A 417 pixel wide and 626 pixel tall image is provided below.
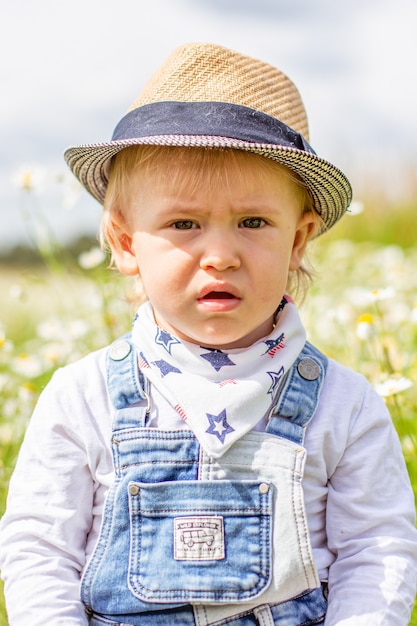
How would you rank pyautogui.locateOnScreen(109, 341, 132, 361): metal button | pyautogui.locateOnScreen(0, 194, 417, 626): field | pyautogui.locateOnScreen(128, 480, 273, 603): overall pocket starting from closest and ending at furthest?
pyautogui.locateOnScreen(128, 480, 273, 603): overall pocket
pyautogui.locateOnScreen(109, 341, 132, 361): metal button
pyautogui.locateOnScreen(0, 194, 417, 626): field

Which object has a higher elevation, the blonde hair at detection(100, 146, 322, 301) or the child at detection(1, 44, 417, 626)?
the blonde hair at detection(100, 146, 322, 301)

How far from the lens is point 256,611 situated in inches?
60.6

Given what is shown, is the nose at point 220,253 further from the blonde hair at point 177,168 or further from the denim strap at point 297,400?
the denim strap at point 297,400

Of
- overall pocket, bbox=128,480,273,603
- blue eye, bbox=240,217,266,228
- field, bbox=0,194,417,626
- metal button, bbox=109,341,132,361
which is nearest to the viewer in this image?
overall pocket, bbox=128,480,273,603

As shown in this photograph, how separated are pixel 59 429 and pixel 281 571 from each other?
51 centimetres

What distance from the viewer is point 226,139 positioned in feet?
5.13

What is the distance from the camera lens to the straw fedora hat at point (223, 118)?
5.21 ft

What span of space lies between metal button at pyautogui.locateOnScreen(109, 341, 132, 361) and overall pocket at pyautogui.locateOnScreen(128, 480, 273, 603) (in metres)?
0.30

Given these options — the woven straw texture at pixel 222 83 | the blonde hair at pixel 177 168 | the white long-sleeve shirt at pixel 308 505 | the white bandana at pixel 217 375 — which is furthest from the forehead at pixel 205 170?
the white long-sleeve shirt at pixel 308 505

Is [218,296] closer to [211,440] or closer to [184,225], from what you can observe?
[184,225]

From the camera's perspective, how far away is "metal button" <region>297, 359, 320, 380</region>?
1.73m

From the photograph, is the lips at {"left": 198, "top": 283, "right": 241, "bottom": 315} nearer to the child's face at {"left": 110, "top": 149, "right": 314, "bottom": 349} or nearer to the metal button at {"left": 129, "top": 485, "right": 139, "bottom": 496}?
the child's face at {"left": 110, "top": 149, "right": 314, "bottom": 349}

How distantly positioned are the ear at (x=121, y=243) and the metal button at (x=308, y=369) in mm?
416

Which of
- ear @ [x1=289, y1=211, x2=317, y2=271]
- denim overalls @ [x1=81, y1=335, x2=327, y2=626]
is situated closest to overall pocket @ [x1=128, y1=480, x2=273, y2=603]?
denim overalls @ [x1=81, y1=335, x2=327, y2=626]
